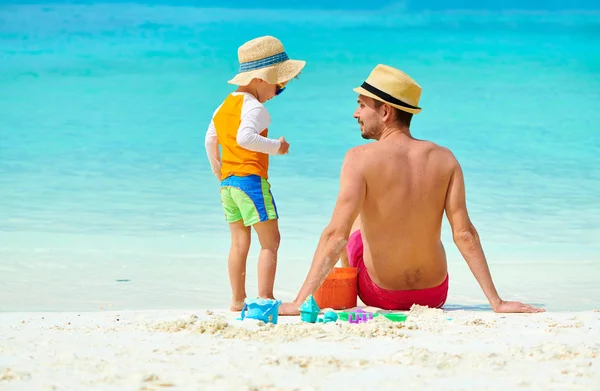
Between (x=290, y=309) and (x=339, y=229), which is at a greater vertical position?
(x=339, y=229)

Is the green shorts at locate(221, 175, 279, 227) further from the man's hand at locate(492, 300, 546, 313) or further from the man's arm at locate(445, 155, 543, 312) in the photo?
the man's hand at locate(492, 300, 546, 313)

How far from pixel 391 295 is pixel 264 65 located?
1.23m

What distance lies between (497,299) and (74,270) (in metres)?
2.79

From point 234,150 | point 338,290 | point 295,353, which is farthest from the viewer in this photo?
point 234,150

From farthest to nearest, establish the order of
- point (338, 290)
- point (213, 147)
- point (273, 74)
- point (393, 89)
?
point (213, 147)
point (273, 74)
point (338, 290)
point (393, 89)

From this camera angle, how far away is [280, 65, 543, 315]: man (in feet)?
13.7

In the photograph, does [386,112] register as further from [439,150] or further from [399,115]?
[439,150]

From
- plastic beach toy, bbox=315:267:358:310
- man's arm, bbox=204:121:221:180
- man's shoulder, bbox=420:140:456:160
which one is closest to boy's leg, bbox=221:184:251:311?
man's arm, bbox=204:121:221:180

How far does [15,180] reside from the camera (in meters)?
9.70

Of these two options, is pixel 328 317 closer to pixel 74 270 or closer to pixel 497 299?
pixel 497 299

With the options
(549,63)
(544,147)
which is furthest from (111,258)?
(549,63)

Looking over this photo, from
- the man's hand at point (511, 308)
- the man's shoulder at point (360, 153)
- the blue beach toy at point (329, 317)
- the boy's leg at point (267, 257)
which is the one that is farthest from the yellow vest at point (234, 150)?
the man's hand at point (511, 308)

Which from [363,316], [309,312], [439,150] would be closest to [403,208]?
[439,150]

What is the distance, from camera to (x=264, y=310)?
401cm
